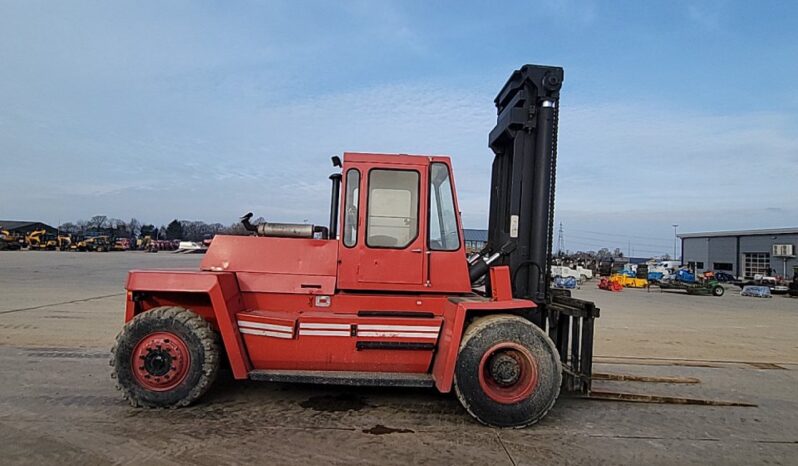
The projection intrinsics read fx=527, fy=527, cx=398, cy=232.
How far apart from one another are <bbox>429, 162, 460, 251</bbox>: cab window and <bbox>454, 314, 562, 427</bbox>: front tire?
3.38 ft

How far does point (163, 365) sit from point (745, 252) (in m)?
65.1

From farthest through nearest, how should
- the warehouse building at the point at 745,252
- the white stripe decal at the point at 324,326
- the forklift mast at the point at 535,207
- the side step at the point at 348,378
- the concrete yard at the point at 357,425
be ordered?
1. the warehouse building at the point at 745,252
2. the forklift mast at the point at 535,207
3. the white stripe decal at the point at 324,326
4. the side step at the point at 348,378
5. the concrete yard at the point at 357,425

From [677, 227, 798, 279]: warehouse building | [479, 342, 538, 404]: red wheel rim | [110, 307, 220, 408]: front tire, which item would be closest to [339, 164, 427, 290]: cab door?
[479, 342, 538, 404]: red wheel rim

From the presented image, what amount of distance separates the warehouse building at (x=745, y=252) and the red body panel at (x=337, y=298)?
53831 millimetres

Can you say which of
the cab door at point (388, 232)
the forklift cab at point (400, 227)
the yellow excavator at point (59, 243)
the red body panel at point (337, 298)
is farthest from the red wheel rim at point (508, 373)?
the yellow excavator at point (59, 243)

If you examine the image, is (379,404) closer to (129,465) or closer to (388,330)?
(388,330)

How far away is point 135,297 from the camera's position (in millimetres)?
5891

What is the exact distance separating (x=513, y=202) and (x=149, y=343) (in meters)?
4.32

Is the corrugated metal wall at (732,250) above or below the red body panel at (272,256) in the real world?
above

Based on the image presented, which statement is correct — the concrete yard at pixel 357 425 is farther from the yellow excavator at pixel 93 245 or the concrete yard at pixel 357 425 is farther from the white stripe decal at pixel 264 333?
the yellow excavator at pixel 93 245

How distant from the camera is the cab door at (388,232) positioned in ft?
19.2

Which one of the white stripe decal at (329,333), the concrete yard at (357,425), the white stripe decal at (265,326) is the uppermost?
the white stripe decal at (265,326)

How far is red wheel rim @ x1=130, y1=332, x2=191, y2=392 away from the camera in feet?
18.0

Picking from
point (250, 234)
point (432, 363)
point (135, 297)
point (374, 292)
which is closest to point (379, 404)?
point (432, 363)
